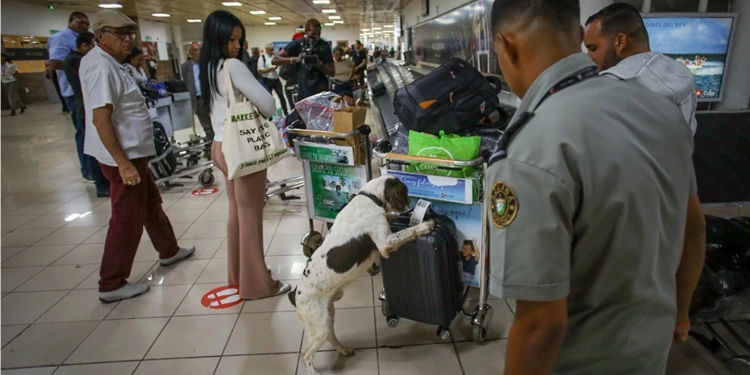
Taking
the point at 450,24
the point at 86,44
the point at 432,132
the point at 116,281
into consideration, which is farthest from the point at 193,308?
the point at 450,24

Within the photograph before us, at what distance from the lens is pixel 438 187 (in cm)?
220

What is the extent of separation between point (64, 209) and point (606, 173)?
557cm

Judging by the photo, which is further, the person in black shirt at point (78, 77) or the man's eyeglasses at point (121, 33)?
the person in black shirt at point (78, 77)

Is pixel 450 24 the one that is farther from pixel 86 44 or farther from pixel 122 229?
pixel 122 229

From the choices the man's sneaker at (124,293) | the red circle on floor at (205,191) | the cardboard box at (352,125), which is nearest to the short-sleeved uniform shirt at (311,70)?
the red circle on floor at (205,191)

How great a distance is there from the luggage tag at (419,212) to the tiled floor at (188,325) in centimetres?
70

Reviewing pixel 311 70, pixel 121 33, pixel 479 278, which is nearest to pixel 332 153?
pixel 479 278

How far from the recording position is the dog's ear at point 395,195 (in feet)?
6.75

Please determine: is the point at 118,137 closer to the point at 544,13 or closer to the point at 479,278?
the point at 479,278

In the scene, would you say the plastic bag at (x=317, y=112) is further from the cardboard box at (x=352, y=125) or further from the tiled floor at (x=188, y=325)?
the tiled floor at (x=188, y=325)

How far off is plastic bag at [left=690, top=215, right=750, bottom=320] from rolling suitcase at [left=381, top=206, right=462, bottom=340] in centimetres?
109

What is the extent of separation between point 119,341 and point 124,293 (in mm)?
501

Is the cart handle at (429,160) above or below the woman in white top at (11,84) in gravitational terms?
below

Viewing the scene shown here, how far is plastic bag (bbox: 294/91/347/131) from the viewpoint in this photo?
281cm
